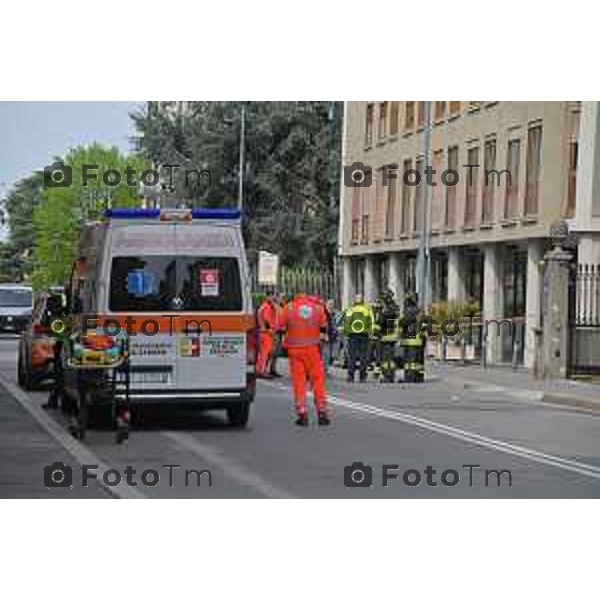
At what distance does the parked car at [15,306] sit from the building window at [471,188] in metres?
5.18

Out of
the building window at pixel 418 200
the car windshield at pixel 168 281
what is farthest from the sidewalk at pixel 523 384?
the car windshield at pixel 168 281

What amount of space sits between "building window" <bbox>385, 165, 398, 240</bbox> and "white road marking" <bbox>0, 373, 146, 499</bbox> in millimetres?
4419

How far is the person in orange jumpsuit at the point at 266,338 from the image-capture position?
19.1 meters

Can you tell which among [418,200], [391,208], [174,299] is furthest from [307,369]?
[174,299]

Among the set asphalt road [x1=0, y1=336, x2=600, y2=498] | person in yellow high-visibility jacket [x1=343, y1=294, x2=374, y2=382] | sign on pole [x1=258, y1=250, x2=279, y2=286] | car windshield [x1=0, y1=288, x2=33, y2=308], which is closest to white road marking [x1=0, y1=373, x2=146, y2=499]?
asphalt road [x1=0, y1=336, x2=600, y2=498]

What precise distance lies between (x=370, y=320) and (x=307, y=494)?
554 inches

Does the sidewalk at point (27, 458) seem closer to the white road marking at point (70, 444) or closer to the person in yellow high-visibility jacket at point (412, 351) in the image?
the white road marking at point (70, 444)

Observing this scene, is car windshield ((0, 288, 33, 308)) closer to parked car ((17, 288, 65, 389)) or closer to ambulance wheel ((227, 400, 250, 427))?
parked car ((17, 288, 65, 389))

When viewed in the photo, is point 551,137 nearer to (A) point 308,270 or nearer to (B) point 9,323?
(A) point 308,270

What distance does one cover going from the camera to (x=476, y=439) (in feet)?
54.4

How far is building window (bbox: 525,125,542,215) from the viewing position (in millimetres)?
21859

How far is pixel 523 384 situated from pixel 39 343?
37.9ft

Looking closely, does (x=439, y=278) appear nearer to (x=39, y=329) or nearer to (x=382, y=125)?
(x=382, y=125)
